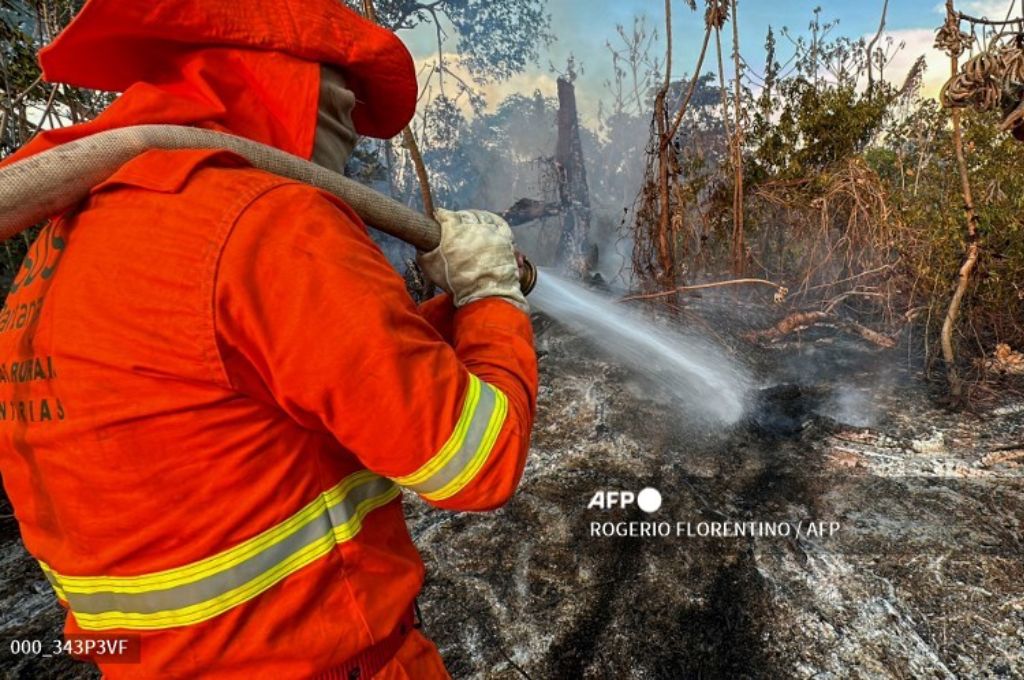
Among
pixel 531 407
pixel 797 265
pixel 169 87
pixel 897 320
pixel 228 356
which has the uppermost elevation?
pixel 169 87

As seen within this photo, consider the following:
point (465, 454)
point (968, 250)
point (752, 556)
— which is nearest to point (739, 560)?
point (752, 556)

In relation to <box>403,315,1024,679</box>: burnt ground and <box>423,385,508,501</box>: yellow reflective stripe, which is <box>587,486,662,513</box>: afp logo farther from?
<box>423,385,508,501</box>: yellow reflective stripe

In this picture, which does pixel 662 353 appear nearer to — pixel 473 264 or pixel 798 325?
pixel 798 325

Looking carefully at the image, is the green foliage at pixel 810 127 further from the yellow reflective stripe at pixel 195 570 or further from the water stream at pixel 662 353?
the yellow reflective stripe at pixel 195 570

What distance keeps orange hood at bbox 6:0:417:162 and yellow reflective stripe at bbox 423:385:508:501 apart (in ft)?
2.09

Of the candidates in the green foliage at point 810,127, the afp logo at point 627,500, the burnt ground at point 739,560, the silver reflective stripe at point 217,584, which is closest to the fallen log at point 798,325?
the green foliage at point 810,127

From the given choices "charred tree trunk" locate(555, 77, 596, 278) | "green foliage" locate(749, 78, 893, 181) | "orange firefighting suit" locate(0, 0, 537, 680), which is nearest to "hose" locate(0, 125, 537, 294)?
"orange firefighting suit" locate(0, 0, 537, 680)

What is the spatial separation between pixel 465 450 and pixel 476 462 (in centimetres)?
3

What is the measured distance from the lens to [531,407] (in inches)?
45.9

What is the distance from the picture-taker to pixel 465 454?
3.07ft

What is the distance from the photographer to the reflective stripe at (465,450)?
920 mm

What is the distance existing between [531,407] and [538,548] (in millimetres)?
1989

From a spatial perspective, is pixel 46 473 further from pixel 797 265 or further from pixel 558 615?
pixel 797 265

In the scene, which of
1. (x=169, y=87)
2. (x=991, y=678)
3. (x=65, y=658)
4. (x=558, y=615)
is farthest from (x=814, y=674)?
(x=65, y=658)
